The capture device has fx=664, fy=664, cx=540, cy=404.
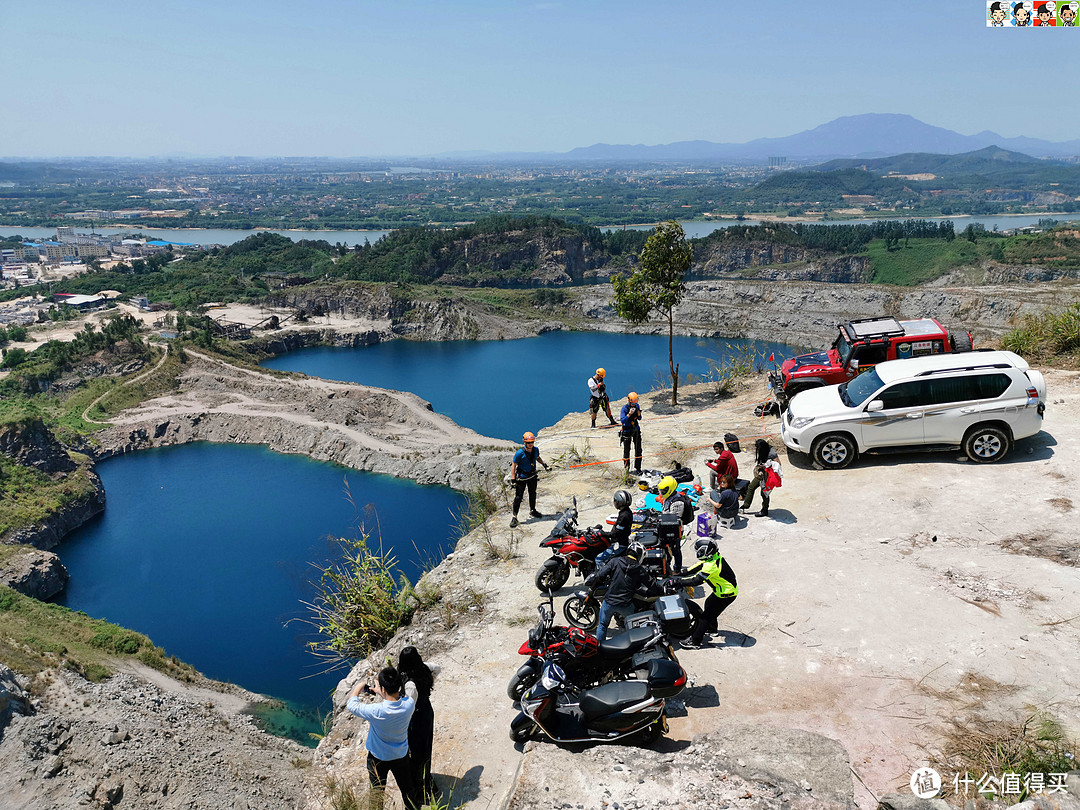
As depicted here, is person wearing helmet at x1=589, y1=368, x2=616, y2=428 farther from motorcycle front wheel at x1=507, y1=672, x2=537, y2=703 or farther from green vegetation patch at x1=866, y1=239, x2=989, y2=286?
green vegetation patch at x1=866, y1=239, x2=989, y2=286

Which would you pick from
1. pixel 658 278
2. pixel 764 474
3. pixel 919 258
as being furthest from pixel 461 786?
pixel 919 258

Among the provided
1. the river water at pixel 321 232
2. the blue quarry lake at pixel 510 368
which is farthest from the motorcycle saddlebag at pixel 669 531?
the river water at pixel 321 232

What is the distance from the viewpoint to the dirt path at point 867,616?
5.22 m

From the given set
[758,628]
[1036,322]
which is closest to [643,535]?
[758,628]

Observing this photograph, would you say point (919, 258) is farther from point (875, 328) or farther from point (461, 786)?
point (461, 786)

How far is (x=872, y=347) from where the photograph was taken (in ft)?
38.3

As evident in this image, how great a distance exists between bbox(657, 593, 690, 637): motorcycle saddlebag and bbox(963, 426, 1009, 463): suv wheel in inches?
230

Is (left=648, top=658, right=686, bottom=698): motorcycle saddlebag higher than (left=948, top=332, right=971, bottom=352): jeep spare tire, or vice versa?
(left=948, top=332, right=971, bottom=352): jeep spare tire

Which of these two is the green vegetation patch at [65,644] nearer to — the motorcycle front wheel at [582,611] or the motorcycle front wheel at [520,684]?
the motorcycle front wheel at [582,611]

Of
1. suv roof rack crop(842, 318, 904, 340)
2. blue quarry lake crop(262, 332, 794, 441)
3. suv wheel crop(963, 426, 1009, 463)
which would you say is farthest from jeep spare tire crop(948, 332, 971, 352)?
blue quarry lake crop(262, 332, 794, 441)

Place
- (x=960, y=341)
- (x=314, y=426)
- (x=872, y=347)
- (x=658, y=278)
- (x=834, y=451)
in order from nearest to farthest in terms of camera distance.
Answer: (x=834, y=451)
(x=872, y=347)
(x=960, y=341)
(x=658, y=278)
(x=314, y=426)

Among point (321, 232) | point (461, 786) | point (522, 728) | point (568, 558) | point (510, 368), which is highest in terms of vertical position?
point (321, 232)

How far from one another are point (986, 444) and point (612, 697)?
7372 mm

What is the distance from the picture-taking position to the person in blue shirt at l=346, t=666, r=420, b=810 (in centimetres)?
443
